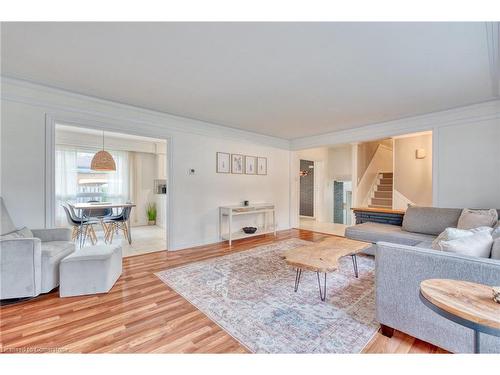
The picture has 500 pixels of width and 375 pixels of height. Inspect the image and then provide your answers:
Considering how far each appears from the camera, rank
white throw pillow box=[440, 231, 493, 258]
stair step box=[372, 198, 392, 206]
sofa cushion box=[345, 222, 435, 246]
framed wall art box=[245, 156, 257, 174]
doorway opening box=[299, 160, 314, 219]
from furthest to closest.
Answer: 1. doorway opening box=[299, 160, 314, 219]
2. stair step box=[372, 198, 392, 206]
3. framed wall art box=[245, 156, 257, 174]
4. sofa cushion box=[345, 222, 435, 246]
5. white throw pillow box=[440, 231, 493, 258]

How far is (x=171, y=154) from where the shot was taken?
4.09 meters

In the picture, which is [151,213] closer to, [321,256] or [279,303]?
[279,303]

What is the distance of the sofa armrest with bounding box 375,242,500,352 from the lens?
1.42 metres

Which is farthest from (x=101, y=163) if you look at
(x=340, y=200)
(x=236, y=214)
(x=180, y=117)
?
(x=340, y=200)

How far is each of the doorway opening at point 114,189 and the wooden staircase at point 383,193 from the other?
592 cm

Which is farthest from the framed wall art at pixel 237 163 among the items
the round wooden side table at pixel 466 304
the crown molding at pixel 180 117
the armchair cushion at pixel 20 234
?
the round wooden side table at pixel 466 304

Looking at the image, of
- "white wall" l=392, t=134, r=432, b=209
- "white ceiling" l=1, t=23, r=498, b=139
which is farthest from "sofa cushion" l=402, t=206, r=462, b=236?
"white wall" l=392, t=134, r=432, b=209

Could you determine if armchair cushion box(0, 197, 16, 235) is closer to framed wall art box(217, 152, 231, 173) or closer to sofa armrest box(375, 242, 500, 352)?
framed wall art box(217, 152, 231, 173)

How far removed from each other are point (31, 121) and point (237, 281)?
3.15 meters

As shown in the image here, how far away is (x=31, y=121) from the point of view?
9.42 ft

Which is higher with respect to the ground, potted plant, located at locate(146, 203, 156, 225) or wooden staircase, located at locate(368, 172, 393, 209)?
wooden staircase, located at locate(368, 172, 393, 209)

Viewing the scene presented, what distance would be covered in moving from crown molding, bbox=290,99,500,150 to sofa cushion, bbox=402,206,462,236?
1392 mm

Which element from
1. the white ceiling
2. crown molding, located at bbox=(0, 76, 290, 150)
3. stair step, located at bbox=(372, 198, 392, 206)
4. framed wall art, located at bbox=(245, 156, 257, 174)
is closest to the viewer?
the white ceiling

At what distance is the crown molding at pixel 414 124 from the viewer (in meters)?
3.43
